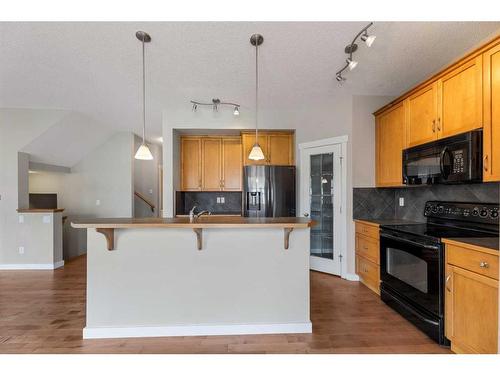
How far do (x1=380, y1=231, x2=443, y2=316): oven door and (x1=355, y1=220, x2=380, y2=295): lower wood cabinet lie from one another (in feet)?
0.49

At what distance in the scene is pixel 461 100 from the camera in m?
2.14

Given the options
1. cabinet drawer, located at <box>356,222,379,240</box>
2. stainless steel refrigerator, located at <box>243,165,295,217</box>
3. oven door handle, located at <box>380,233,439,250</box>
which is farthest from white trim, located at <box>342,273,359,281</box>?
stainless steel refrigerator, located at <box>243,165,295,217</box>

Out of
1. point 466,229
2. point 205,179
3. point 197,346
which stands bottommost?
point 197,346

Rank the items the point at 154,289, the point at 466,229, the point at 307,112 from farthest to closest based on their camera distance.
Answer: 1. the point at 307,112
2. the point at 466,229
3. the point at 154,289

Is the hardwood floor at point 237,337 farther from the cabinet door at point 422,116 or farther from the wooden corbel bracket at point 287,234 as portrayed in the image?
the cabinet door at point 422,116

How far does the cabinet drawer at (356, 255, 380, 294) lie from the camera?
2.93 metres

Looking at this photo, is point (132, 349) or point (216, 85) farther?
point (216, 85)

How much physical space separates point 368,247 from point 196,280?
219 centimetres

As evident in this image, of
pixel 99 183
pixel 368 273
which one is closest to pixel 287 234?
pixel 368 273

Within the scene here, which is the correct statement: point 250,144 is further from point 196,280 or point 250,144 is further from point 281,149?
Answer: point 196,280

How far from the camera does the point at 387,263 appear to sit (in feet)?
8.85

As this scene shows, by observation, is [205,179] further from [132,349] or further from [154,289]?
[132,349]
